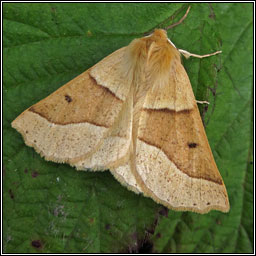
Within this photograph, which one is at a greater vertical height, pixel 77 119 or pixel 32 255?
pixel 77 119

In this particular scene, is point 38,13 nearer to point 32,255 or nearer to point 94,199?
point 94,199

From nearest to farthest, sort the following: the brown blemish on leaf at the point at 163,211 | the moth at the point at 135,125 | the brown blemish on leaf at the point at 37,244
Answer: the moth at the point at 135,125 < the brown blemish on leaf at the point at 37,244 < the brown blemish on leaf at the point at 163,211

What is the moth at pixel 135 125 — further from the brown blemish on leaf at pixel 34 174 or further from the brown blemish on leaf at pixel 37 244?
the brown blemish on leaf at pixel 37 244

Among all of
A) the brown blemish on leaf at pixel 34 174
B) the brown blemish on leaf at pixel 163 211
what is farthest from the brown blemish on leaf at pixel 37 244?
the brown blemish on leaf at pixel 163 211

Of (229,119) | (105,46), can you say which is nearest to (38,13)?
(105,46)

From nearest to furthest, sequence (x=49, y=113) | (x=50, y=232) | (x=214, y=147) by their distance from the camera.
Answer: (x=49, y=113), (x=50, y=232), (x=214, y=147)

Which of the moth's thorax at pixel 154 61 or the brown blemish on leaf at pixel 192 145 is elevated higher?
the moth's thorax at pixel 154 61

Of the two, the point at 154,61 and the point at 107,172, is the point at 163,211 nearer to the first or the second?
the point at 107,172
